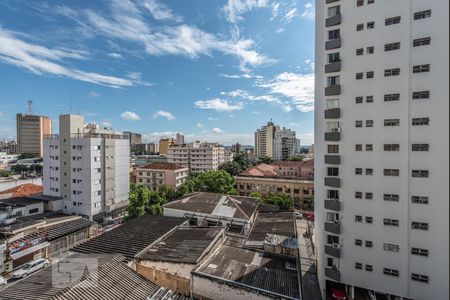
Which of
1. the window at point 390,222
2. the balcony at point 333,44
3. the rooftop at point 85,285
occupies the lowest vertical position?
the rooftop at point 85,285

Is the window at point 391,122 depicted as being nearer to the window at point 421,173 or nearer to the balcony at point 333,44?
the window at point 421,173

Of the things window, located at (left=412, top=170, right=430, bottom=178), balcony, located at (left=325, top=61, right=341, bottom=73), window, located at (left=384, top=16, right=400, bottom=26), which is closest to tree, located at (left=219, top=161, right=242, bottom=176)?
balcony, located at (left=325, top=61, right=341, bottom=73)

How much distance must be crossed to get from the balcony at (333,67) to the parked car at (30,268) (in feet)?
112

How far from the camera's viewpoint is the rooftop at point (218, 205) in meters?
33.1

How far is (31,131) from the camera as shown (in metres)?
133

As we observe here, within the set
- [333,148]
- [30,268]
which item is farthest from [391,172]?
[30,268]

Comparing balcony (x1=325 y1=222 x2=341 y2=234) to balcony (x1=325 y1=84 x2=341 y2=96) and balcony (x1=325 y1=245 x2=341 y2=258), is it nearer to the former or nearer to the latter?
balcony (x1=325 y1=245 x2=341 y2=258)

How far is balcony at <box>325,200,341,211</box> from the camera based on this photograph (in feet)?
63.4

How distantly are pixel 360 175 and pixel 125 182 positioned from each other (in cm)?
4251

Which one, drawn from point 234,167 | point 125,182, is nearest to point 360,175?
point 125,182

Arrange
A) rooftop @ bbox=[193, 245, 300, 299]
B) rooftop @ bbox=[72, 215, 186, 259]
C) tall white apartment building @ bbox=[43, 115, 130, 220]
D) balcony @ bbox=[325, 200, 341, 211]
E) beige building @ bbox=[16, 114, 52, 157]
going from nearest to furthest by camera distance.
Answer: rooftop @ bbox=[193, 245, 300, 299] < balcony @ bbox=[325, 200, 341, 211] < rooftop @ bbox=[72, 215, 186, 259] < tall white apartment building @ bbox=[43, 115, 130, 220] < beige building @ bbox=[16, 114, 52, 157]

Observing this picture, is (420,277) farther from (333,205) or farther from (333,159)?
(333,159)

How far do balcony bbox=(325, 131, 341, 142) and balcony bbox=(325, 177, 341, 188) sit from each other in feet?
10.7

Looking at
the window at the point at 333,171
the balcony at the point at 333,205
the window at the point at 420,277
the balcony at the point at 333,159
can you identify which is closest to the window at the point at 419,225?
the window at the point at 420,277
